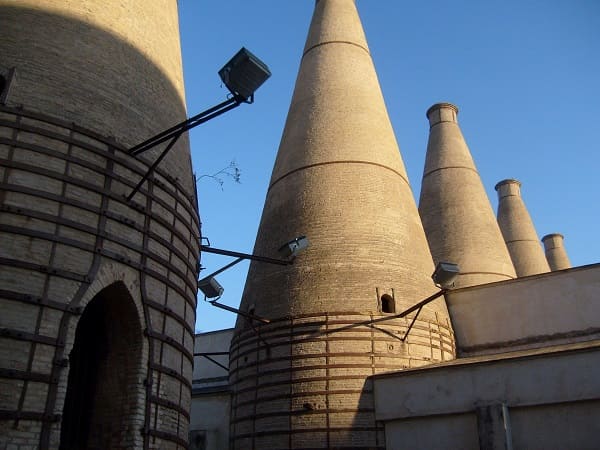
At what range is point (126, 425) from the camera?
861cm

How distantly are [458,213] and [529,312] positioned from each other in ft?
21.4

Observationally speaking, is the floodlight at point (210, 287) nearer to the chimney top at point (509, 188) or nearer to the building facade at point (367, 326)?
the building facade at point (367, 326)

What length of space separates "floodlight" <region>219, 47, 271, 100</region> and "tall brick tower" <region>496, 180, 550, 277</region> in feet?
67.4

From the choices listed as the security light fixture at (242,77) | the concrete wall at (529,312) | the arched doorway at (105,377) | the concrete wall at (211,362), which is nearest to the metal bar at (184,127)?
the security light fixture at (242,77)

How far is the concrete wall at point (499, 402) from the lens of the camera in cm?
1143

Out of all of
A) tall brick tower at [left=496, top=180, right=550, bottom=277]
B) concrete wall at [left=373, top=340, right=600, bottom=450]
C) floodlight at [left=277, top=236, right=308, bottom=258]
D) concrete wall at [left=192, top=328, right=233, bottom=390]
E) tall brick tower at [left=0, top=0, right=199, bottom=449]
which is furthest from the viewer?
tall brick tower at [left=496, top=180, right=550, bottom=277]

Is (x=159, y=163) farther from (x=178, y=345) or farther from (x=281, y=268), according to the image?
(x=281, y=268)

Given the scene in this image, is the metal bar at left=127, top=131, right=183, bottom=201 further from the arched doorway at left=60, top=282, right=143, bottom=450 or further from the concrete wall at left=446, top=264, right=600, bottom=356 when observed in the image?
the concrete wall at left=446, top=264, right=600, bottom=356

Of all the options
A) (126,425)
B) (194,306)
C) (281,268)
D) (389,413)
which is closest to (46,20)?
(194,306)

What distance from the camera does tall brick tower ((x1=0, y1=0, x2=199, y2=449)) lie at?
768 centimetres

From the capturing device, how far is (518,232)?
1114 inches

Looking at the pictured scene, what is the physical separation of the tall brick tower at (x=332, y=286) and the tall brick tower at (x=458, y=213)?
16.0ft

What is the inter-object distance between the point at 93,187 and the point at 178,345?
2551mm

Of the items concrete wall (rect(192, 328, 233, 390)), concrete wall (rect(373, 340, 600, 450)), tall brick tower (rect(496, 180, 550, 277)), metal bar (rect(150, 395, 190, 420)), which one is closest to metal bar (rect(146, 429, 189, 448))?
metal bar (rect(150, 395, 190, 420))
